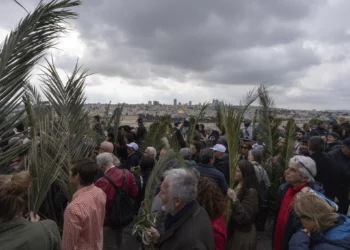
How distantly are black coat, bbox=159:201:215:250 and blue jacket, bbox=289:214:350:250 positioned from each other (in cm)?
69

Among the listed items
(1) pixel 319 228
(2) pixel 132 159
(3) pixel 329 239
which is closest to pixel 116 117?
(2) pixel 132 159

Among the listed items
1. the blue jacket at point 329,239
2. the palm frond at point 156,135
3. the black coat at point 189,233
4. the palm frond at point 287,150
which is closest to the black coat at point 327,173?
the palm frond at point 287,150

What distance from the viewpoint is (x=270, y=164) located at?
7.09 m

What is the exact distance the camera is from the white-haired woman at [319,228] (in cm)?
233

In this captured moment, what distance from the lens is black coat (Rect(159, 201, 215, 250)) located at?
2344 mm

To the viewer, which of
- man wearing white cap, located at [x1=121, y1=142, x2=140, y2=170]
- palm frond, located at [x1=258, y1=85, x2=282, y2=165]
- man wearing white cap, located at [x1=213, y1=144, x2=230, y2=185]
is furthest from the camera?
palm frond, located at [x1=258, y1=85, x2=282, y2=165]

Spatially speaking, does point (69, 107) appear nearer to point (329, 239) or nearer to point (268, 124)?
point (329, 239)

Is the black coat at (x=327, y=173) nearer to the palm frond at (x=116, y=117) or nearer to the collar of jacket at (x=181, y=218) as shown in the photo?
the collar of jacket at (x=181, y=218)

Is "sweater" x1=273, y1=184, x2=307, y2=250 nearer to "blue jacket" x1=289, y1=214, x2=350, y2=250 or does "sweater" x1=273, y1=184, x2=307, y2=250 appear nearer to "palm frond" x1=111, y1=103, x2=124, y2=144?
"blue jacket" x1=289, y1=214, x2=350, y2=250

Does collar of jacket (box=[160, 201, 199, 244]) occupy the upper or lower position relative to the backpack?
upper

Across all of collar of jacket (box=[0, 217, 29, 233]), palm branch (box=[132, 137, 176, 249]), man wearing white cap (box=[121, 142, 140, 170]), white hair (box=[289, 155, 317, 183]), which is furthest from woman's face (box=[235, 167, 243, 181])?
man wearing white cap (box=[121, 142, 140, 170])

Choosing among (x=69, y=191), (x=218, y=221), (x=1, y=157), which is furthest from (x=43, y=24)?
(x=218, y=221)

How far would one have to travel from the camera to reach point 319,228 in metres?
2.43

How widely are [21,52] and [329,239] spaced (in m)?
2.69
